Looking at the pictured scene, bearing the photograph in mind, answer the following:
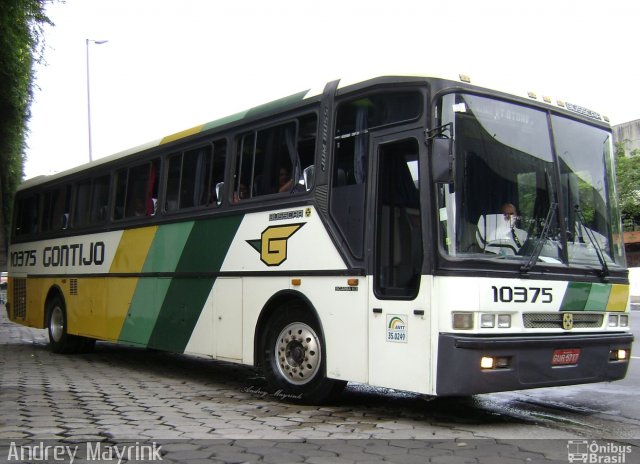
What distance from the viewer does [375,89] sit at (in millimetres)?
6578

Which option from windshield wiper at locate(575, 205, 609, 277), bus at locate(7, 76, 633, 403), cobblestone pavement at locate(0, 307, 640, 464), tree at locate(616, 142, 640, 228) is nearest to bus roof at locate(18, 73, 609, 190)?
bus at locate(7, 76, 633, 403)

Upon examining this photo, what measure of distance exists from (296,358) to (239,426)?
1.37m

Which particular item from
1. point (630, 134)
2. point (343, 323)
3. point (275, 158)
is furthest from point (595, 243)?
point (630, 134)

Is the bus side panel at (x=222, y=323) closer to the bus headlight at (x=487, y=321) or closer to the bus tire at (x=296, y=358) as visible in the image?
the bus tire at (x=296, y=358)

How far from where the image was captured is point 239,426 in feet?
19.9

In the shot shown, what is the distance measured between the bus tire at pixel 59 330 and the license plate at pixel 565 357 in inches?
373

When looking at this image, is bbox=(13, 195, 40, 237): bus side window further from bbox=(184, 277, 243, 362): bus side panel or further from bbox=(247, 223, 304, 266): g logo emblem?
bbox=(247, 223, 304, 266): g logo emblem

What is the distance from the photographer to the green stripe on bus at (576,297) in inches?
247

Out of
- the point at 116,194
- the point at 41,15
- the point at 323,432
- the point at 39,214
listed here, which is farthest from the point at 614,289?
the point at 41,15

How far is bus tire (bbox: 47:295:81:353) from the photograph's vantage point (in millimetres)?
12828

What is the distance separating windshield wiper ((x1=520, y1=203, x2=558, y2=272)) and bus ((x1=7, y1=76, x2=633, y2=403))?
13 millimetres

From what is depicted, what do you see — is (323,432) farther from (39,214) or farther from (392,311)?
(39,214)

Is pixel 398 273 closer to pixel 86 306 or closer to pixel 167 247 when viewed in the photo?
pixel 167 247

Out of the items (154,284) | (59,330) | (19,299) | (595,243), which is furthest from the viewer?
(19,299)
